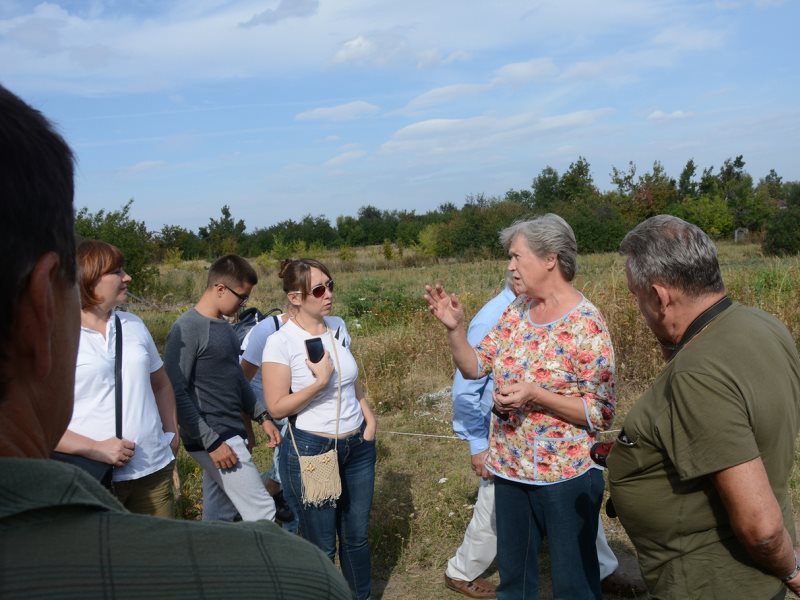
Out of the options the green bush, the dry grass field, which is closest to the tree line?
the green bush

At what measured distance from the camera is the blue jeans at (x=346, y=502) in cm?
361

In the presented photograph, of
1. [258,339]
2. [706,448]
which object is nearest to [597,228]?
[258,339]

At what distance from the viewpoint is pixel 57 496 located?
68 centimetres

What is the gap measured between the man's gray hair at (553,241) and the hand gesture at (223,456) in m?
1.96

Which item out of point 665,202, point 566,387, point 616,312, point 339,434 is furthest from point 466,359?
point 665,202

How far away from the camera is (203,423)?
3.90 meters

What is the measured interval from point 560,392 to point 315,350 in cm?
125

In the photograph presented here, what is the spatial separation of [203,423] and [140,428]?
0.61 metres

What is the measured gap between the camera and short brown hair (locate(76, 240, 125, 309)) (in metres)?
3.26

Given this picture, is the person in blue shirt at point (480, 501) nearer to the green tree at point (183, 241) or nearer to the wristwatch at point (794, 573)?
the wristwatch at point (794, 573)

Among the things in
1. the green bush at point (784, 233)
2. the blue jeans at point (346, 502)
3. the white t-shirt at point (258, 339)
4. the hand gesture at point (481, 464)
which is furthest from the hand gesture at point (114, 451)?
the green bush at point (784, 233)

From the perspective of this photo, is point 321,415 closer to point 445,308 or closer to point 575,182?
point 445,308

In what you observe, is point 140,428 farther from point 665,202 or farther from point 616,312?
point 665,202

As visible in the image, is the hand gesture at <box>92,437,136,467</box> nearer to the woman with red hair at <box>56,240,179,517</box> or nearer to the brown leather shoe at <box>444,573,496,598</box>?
the woman with red hair at <box>56,240,179,517</box>
